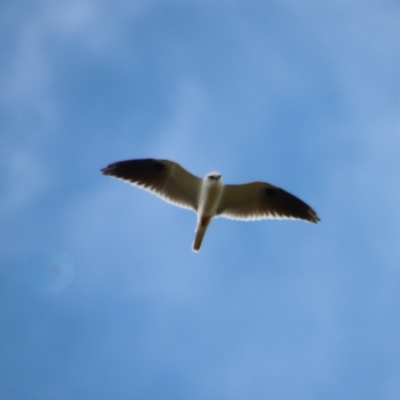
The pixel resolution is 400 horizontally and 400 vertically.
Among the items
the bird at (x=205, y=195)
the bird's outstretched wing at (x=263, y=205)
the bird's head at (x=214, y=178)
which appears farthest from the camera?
the bird's outstretched wing at (x=263, y=205)

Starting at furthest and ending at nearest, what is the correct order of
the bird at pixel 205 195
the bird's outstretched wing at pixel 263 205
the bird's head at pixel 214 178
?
the bird's outstretched wing at pixel 263 205 → the bird at pixel 205 195 → the bird's head at pixel 214 178

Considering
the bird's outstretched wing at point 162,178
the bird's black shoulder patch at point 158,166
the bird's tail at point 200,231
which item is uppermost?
the bird's black shoulder patch at point 158,166

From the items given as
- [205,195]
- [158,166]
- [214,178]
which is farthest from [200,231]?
[158,166]

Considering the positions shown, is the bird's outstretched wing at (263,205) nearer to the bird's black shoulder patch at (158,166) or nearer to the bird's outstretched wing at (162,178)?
the bird's outstretched wing at (162,178)

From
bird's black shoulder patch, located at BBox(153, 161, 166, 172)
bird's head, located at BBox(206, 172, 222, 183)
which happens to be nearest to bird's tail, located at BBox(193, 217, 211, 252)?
bird's head, located at BBox(206, 172, 222, 183)

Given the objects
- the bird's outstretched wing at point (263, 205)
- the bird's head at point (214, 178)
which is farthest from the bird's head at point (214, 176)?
the bird's outstretched wing at point (263, 205)

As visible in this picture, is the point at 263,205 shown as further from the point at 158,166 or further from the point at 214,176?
the point at 158,166

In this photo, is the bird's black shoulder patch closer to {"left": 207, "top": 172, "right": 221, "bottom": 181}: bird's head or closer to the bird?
the bird

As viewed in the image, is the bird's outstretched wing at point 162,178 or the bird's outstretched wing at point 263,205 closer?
the bird's outstretched wing at point 162,178

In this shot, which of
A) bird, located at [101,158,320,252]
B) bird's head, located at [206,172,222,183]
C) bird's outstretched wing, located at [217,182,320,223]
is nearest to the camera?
bird's head, located at [206,172,222,183]
